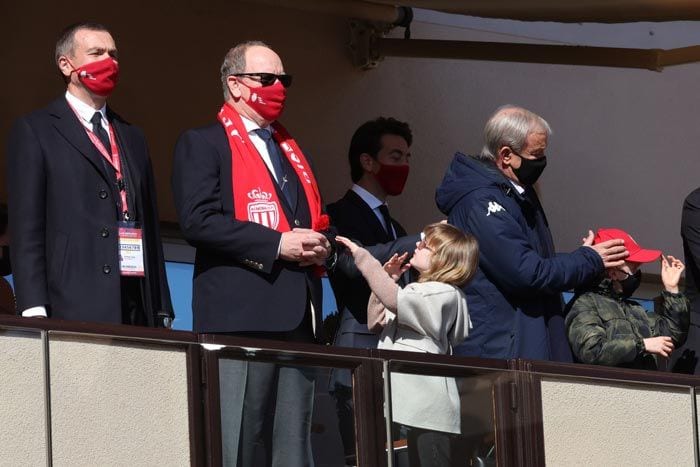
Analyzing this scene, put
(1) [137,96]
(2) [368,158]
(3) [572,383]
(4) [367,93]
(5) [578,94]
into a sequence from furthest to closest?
(5) [578,94] → (4) [367,93] → (1) [137,96] → (2) [368,158] → (3) [572,383]

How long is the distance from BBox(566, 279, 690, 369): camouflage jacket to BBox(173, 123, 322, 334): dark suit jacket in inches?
41.6

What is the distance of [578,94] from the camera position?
31.7ft

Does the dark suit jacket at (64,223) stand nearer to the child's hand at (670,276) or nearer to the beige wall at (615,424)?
the beige wall at (615,424)

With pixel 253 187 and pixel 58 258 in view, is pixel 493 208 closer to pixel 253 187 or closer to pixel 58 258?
pixel 253 187

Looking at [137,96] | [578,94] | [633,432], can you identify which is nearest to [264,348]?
[633,432]

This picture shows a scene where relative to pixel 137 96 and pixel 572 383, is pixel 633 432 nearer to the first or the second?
pixel 572 383

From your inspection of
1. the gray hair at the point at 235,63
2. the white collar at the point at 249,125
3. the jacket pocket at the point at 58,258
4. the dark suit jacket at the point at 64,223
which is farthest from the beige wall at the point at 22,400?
the gray hair at the point at 235,63

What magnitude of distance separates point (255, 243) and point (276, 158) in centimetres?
46

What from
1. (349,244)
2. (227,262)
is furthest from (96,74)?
(349,244)

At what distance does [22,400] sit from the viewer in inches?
179

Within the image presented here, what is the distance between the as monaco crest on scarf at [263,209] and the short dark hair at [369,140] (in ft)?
3.88

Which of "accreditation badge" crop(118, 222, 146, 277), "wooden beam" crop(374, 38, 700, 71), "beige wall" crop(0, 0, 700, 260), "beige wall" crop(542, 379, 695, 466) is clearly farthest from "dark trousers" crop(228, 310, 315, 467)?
"wooden beam" crop(374, 38, 700, 71)

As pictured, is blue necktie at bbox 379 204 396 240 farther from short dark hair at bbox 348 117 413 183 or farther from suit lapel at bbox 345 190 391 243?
short dark hair at bbox 348 117 413 183

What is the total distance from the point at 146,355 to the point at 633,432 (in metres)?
1.96
